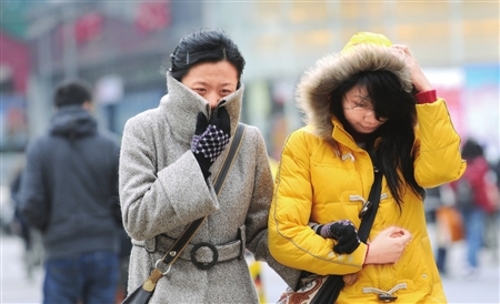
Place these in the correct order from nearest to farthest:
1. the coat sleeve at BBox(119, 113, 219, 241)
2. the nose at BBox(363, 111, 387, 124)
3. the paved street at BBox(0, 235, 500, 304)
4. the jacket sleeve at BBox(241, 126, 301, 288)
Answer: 1. the coat sleeve at BBox(119, 113, 219, 241)
2. the nose at BBox(363, 111, 387, 124)
3. the jacket sleeve at BBox(241, 126, 301, 288)
4. the paved street at BBox(0, 235, 500, 304)

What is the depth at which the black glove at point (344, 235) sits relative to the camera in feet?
10.4

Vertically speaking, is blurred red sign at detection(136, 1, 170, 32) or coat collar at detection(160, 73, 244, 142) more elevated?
coat collar at detection(160, 73, 244, 142)

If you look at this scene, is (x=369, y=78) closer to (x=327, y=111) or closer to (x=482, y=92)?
(x=327, y=111)

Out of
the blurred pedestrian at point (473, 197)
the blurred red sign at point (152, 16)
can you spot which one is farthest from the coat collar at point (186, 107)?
the blurred red sign at point (152, 16)

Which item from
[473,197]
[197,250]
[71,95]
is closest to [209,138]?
[197,250]

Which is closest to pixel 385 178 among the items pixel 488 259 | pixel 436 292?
pixel 436 292

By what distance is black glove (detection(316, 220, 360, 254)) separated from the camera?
125 inches

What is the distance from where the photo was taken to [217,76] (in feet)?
10.7

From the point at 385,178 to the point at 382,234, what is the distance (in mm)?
214

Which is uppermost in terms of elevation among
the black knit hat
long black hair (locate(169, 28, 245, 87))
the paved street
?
long black hair (locate(169, 28, 245, 87))

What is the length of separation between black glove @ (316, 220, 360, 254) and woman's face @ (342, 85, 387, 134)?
0.39 metres

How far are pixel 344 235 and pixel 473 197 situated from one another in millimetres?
10629

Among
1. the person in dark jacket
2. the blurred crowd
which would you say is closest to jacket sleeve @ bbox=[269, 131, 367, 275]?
the person in dark jacket

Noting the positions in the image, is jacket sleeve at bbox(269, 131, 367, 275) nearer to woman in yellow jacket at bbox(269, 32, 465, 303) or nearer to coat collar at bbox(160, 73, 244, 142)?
woman in yellow jacket at bbox(269, 32, 465, 303)
